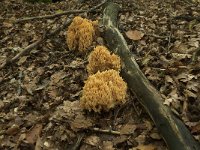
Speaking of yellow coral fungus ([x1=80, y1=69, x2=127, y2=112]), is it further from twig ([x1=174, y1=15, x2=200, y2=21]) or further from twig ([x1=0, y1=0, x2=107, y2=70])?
twig ([x1=174, y1=15, x2=200, y2=21])

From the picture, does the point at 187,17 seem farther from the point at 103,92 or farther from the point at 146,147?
the point at 146,147

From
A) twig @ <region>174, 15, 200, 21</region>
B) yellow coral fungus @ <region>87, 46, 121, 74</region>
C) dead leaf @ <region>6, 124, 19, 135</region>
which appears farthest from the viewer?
twig @ <region>174, 15, 200, 21</region>

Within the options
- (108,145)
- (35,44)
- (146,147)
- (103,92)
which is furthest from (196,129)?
(35,44)

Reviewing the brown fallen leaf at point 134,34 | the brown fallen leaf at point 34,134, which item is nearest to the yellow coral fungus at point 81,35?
the brown fallen leaf at point 134,34

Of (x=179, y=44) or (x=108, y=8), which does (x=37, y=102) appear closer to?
(x=179, y=44)

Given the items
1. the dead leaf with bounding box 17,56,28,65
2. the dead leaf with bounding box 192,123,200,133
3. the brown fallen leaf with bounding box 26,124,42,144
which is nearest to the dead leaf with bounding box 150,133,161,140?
the dead leaf with bounding box 192,123,200,133

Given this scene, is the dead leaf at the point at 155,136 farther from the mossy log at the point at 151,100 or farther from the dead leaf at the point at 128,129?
the dead leaf at the point at 128,129
